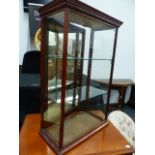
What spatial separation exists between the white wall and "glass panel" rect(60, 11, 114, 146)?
1749mm

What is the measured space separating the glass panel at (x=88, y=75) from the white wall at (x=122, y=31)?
1.75 meters

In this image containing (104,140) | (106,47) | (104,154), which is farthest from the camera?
(106,47)

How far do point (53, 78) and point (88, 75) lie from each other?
303mm

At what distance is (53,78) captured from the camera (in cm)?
92

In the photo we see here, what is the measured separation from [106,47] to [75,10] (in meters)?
0.45

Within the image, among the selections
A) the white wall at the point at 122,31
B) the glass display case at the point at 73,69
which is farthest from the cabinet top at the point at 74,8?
the white wall at the point at 122,31

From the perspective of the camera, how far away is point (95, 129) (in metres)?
0.98

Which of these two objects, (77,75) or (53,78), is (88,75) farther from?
(53,78)

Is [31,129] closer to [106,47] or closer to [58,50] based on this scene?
[58,50]

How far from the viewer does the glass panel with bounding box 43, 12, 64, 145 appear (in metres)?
0.83
